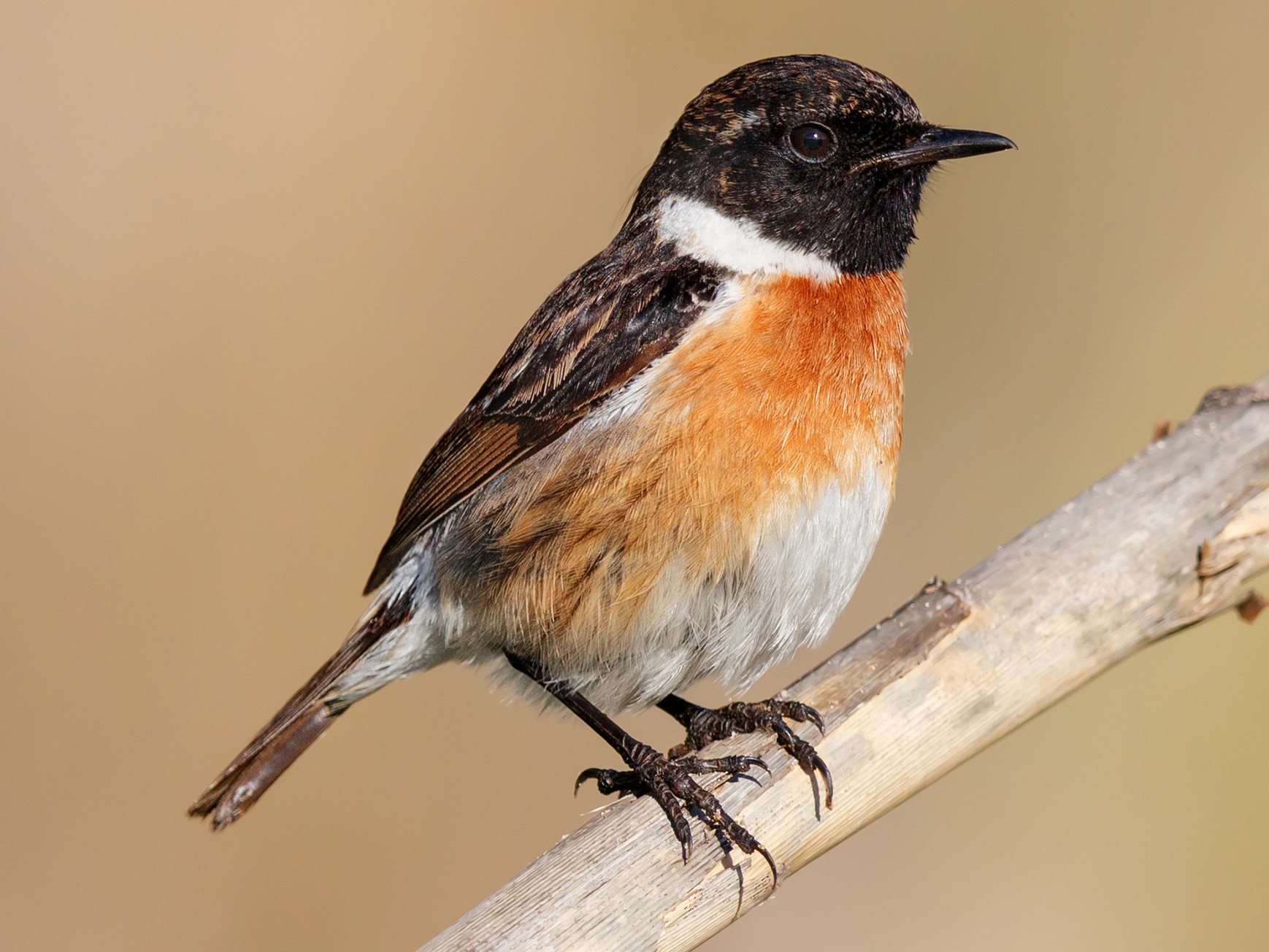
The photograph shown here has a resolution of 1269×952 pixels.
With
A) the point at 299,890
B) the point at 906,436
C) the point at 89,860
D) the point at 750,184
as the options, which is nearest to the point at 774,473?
the point at 750,184

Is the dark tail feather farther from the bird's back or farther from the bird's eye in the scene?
the bird's eye

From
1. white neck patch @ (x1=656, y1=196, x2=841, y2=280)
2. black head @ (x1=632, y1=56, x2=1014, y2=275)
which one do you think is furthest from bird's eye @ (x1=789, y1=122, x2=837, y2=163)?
white neck patch @ (x1=656, y1=196, x2=841, y2=280)

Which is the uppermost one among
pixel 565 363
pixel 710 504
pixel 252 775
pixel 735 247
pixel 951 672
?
pixel 735 247

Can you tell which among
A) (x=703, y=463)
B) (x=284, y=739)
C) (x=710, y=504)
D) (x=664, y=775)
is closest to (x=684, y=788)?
(x=664, y=775)

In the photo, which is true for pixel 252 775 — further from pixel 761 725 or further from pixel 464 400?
pixel 464 400

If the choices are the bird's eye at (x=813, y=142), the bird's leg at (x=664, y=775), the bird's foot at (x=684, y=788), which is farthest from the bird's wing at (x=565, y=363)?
the bird's foot at (x=684, y=788)

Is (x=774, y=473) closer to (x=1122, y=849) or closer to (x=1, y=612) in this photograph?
(x=1122, y=849)
